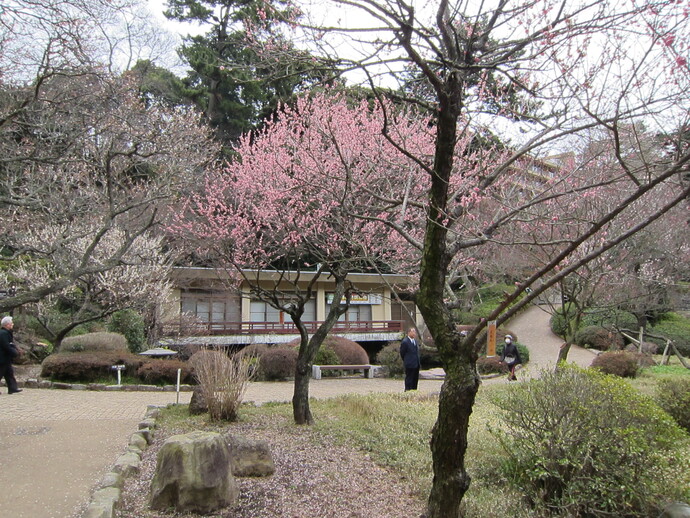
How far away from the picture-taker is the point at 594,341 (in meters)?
24.7

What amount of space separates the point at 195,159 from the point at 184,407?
17.8 ft

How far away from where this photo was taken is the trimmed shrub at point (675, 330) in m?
23.5

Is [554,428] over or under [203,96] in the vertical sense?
under

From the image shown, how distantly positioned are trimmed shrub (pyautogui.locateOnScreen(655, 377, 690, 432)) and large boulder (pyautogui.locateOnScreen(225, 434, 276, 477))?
6.17 meters

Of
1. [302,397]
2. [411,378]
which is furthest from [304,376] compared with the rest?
[411,378]

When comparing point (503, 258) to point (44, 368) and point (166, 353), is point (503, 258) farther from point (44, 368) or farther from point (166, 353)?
point (44, 368)

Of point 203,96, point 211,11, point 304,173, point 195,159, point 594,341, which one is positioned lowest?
point 594,341

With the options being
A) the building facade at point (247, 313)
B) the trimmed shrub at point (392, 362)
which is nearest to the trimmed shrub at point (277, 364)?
the building facade at point (247, 313)

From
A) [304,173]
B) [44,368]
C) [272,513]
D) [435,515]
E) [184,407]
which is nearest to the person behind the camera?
[435,515]

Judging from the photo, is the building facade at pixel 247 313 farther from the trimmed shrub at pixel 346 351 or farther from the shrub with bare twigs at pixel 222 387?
the shrub with bare twigs at pixel 222 387

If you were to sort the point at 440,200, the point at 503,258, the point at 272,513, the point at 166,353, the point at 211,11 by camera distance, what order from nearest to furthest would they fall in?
the point at 440,200, the point at 272,513, the point at 166,353, the point at 503,258, the point at 211,11

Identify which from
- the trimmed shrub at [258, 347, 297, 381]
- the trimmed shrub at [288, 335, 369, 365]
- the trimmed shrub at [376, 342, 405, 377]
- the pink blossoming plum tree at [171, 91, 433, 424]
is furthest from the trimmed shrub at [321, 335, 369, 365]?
the pink blossoming plum tree at [171, 91, 433, 424]

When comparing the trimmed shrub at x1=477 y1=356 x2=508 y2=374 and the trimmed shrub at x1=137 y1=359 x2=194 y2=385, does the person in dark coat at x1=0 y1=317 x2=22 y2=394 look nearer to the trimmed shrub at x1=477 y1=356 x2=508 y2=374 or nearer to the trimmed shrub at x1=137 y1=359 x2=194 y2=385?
the trimmed shrub at x1=137 y1=359 x2=194 y2=385

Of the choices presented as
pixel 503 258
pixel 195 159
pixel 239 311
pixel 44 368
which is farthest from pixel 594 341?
pixel 44 368
